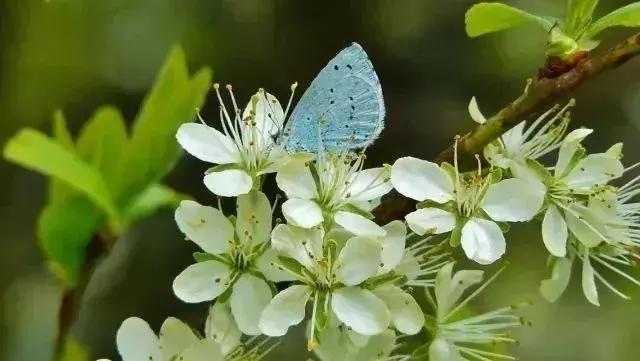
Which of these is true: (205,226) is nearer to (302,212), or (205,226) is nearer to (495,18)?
(302,212)

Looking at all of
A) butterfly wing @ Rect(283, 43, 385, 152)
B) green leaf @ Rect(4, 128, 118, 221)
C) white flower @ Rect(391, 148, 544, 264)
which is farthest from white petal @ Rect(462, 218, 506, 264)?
green leaf @ Rect(4, 128, 118, 221)

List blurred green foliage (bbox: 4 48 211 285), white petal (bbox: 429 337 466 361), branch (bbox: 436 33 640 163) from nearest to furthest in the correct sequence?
branch (bbox: 436 33 640 163)
white petal (bbox: 429 337 466 361)
blurred green foliage (bbox: 4 48 211 285)

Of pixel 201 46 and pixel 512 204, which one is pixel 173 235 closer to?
pixel 201 46

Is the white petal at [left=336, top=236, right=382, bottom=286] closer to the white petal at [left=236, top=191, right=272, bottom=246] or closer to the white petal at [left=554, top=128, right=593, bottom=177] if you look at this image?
the white petal at [left=236, top=191, right=272, bottom=246]

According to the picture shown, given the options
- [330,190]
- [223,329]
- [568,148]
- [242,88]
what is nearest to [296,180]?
[330,190]

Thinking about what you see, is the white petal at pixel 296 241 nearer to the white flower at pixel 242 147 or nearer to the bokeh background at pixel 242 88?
the white flower at pixel 242 147

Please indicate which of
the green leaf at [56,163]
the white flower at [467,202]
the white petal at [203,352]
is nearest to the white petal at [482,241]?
the white flower at [467,202]
